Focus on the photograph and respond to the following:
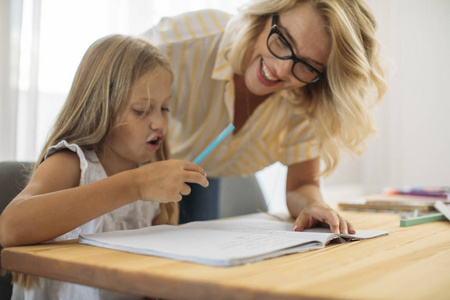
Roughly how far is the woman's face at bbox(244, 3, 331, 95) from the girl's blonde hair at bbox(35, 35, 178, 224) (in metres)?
0.29

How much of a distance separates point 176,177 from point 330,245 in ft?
0.93

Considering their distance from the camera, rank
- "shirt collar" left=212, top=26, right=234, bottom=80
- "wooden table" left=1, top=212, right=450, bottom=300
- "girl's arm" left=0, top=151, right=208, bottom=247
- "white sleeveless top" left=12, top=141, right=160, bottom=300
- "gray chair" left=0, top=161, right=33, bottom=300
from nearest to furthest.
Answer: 1. "wooden table" left=1, top=212, right=450, bottom=300
2. "girl's arm" left=0, top=151, right=208, bottom=247
3. "white sleeveless top" left=12, top=141, right=160, bottom=300
4. "gray chair" left=0, top=161, right=33, bottom=300
5. "shirt collar" left=212, top=26, right=234, bottom=80

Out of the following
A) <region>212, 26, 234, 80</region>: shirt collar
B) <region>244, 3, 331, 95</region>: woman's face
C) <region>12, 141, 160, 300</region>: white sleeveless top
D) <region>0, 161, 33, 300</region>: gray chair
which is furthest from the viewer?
<region>212, 26, 234, 80</region>: shirt collar

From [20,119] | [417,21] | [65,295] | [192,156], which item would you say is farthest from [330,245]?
[417,21]

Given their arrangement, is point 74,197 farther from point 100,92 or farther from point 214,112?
point 214,112

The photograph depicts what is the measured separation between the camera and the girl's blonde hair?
98 centimetres

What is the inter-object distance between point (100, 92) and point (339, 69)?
61cm

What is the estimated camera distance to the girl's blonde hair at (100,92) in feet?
3.21

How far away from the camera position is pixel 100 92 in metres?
1.00

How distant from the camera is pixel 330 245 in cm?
73

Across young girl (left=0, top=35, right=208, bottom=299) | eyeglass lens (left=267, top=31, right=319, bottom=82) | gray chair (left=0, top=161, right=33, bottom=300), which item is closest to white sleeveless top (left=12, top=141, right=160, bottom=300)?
young girl (left=0, top=35, right=208, bottom=299)

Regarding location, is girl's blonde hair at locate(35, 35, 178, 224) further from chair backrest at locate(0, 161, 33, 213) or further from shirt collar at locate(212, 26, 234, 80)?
shirt collar at locate(212, 26, 234, 80)

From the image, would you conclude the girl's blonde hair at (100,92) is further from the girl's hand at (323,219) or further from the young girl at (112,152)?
the girl's hand at (323,219)

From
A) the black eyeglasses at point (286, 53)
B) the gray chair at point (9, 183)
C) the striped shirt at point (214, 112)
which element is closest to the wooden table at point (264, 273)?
the gray chair at point (9, 183)
